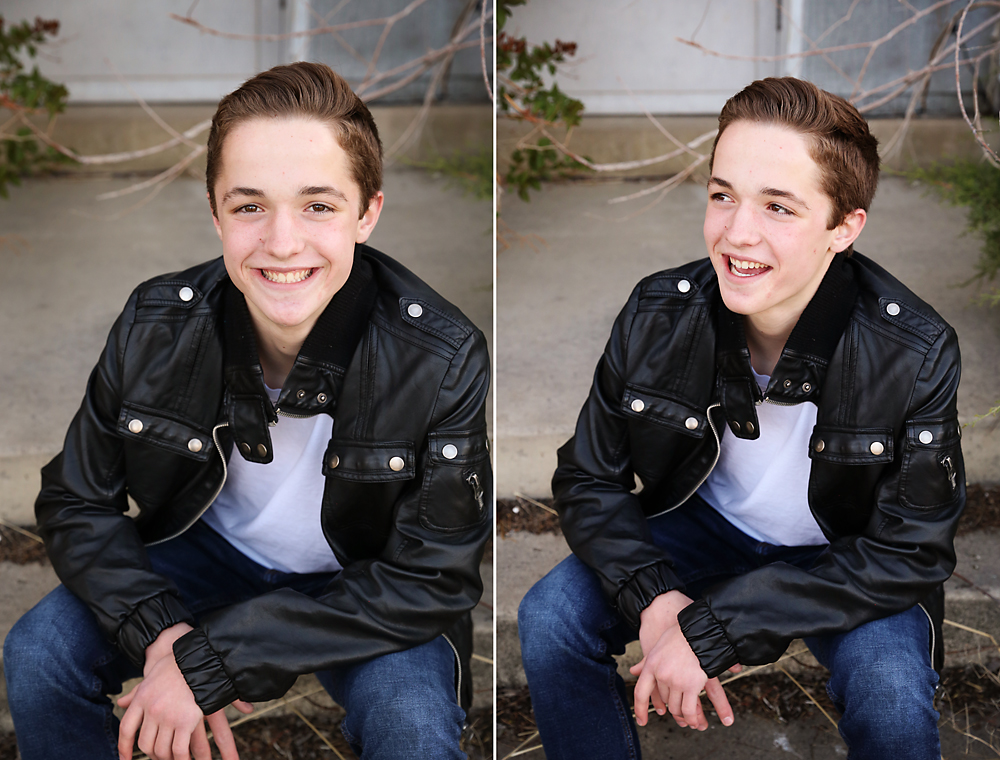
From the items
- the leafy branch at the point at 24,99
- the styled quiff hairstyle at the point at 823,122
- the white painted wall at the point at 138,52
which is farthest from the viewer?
the white painted wall at the point at 138,52

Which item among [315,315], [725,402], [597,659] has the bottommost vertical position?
[597,659]

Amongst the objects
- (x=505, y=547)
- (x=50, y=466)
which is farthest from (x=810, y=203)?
(x=50, y=466)

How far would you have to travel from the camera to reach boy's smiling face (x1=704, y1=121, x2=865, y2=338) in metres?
1.30

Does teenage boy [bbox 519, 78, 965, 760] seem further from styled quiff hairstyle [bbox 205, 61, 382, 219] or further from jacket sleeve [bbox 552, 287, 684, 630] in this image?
styled quiff hairstyle [bbox 205, 61, 382, 219]

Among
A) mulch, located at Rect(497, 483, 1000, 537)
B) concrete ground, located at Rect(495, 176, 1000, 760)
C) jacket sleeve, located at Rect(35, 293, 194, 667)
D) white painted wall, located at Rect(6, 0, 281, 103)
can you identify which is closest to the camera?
jacket sleeve, located at Rect(35, 293, 194, 667)

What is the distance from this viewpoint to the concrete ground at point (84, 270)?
1982 millimetres

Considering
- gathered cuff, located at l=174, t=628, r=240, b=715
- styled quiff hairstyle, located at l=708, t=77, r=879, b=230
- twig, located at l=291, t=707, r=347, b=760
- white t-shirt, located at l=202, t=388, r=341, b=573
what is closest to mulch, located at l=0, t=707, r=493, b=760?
twig, located at l=291, t=707, r=347, b=760

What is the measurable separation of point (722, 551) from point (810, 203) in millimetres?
620

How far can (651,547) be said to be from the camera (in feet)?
4.85

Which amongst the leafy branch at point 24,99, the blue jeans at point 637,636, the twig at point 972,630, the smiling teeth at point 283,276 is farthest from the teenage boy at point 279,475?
the leafy branch at point 24,99

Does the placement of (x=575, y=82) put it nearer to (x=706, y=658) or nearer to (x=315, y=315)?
(x=315, y=315)

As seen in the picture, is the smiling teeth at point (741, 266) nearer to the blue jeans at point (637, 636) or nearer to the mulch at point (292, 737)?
the blue jeans at point (637, 636)

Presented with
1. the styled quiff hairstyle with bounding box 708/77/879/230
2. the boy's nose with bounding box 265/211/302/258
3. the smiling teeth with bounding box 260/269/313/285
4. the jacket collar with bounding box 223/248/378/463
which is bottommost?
the jacket collar with bounding box 223/248/378/463

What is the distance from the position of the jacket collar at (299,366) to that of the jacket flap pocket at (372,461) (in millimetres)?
72
